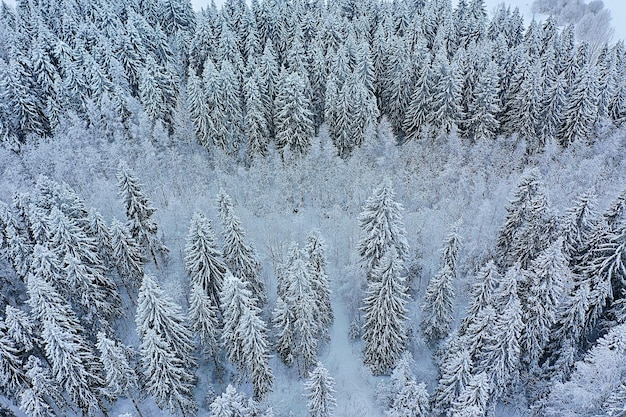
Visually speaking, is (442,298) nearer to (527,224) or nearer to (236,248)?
(527,224)

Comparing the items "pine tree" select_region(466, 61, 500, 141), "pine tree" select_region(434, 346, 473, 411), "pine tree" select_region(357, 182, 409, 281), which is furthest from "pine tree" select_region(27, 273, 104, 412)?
"pine tree" select_region(466, 61, 500, 141)

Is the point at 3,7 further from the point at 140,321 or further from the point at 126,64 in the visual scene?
the point at 140,321

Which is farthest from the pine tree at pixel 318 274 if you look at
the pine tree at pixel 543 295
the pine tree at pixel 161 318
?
the pine tree at pixel 543 295

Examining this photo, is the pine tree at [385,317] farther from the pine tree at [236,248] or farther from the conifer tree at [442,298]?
the pine tree at [236,248]

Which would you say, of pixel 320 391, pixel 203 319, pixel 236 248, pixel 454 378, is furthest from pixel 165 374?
pixel 454 378

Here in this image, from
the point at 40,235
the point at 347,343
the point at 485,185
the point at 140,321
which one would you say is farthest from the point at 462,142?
the point at 40,235

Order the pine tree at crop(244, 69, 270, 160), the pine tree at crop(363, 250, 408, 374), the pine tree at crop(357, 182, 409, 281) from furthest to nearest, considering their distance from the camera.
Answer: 1. the pine tree at crop(244, 69, 270, 160)
2. the pine tree at crop(357, 182, 409, 281)
3. the pine tree at crop(363, 250, 408, 374)

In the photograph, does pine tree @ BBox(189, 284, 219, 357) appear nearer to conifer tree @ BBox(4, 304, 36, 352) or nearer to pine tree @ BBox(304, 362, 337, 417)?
pine tree @ BBox(304, 362, 337, 417)
